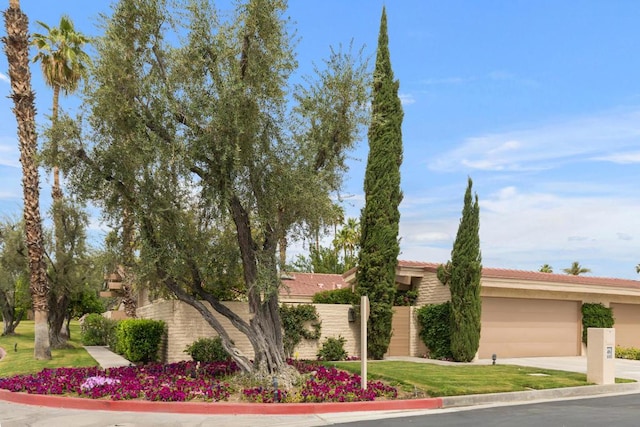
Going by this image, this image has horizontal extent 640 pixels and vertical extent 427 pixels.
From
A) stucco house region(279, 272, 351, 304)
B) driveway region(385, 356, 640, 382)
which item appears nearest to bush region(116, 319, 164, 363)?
driveway region(385, 356, 640, 382)

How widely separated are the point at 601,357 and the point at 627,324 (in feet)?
43.5

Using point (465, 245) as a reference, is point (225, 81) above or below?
above

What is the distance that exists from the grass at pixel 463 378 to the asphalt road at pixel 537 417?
48.2 inches

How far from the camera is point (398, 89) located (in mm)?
23453

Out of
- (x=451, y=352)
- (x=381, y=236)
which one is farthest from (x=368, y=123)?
(x=451, y=352)

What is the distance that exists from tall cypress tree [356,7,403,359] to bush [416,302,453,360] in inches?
68.1

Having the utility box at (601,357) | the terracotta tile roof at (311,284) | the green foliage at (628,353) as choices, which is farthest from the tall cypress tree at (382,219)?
the terracotta tile roof at (311,284)

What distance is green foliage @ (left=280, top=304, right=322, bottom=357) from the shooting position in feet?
67.4

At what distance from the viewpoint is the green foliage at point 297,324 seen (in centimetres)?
2055

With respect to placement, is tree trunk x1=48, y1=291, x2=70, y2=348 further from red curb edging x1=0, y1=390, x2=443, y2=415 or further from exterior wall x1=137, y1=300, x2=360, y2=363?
red curb edging x1=0, y1=390, x2=443, y2=415

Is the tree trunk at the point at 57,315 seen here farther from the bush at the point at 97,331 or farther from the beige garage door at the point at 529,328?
the beige garage door at the point at 529,328

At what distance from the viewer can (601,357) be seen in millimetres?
16469

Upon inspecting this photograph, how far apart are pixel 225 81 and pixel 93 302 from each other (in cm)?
3603

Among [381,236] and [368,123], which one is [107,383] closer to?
[368,123]
